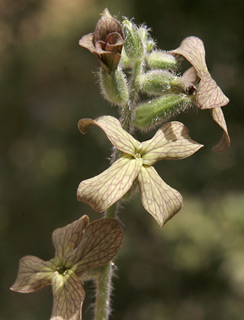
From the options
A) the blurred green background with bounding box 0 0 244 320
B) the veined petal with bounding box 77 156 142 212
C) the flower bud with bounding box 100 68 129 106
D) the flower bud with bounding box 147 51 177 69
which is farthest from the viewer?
the blurred green background with bounding box 0 0 244 320

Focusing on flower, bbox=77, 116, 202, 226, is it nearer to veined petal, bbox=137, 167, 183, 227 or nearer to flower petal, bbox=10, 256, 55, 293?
veined petal, bbox=137, 167, 183, 227

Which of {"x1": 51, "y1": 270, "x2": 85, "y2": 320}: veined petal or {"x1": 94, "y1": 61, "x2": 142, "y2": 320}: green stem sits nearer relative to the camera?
{"x1": 51, "y1": 270, "x2": 85, "y2": 320}: veined petal

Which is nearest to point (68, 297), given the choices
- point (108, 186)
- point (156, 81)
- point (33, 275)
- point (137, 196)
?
point (33, 275)

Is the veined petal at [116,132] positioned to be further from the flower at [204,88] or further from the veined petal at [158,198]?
the flower at [204,88]

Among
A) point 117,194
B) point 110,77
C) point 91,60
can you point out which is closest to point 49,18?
point 91,60

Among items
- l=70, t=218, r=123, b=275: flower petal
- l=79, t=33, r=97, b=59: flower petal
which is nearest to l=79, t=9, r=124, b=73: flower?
l=79, t=33, r=97, b=59: flower petal

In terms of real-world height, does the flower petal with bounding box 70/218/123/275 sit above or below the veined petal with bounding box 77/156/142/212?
below
